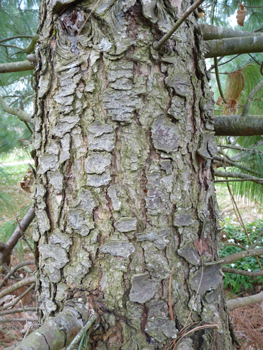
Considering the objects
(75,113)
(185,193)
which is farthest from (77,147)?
(185,193)

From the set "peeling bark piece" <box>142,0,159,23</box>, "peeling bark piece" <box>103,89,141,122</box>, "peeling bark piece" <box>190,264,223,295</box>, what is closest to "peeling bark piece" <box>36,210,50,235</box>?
"peeling bark piece" <box>103,89,141,122</box>

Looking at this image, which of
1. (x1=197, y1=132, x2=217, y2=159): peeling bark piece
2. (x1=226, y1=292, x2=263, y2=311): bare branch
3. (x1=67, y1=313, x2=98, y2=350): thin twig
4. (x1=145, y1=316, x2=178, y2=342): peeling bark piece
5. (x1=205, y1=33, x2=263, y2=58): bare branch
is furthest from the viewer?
(x1=205, y1=33, x2=263, y2=58): bare branch

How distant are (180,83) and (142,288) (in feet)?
2.12

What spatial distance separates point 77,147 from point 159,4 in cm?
51

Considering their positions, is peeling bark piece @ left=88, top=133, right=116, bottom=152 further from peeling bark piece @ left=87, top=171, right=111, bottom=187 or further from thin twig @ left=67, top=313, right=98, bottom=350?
thin twig @ left=67, top=313, right=98, bottom=350

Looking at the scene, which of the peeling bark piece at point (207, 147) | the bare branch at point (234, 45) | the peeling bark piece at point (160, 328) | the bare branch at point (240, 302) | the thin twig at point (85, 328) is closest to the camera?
the thin twig at point (85, 328)

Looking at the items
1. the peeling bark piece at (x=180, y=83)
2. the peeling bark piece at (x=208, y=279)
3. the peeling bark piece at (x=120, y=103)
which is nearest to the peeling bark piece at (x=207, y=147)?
the peeling bark piece at (x=180, y=83)

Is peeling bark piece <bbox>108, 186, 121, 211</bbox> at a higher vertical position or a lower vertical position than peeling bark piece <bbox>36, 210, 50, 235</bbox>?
higher

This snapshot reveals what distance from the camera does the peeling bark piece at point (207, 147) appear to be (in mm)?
840

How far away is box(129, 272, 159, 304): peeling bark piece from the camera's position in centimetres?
73

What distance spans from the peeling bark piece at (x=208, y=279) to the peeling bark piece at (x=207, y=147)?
1.23ft

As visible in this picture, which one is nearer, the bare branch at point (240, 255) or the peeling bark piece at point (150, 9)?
the peeling bark piece at point (150, 9)

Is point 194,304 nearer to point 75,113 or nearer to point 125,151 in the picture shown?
point 125,151

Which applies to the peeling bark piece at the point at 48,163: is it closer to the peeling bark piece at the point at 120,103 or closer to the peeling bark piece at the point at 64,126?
the peeling bark piece at the point at 64,126
